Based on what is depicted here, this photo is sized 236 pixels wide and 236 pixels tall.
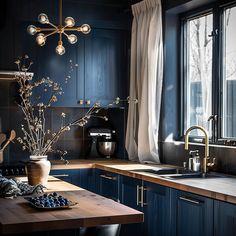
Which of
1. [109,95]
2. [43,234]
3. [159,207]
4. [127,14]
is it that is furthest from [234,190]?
[127,14]

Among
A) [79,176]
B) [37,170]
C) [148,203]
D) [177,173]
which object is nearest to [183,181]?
[148,203]

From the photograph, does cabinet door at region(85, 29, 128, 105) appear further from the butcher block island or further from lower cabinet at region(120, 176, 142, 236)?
the butcher block island

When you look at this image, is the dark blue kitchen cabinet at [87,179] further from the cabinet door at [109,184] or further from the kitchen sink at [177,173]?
the kitchen sink at [177,173]

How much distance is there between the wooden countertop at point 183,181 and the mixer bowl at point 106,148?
48 cm

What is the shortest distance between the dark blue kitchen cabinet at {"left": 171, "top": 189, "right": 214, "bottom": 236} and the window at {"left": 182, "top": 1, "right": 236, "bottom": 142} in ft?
3.43

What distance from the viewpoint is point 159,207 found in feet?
14.3

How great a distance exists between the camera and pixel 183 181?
4105 millimetres

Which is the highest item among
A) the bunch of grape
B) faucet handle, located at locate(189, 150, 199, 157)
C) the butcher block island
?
faucet handle, located at locate(189, 150, 199, 157)

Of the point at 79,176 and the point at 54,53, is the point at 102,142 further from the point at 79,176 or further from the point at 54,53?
the point at 54,53

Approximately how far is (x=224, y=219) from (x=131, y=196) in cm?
157

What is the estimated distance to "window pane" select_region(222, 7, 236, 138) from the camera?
4773 millimetres

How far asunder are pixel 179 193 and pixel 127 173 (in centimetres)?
97

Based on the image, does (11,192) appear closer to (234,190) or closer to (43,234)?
(43,234)

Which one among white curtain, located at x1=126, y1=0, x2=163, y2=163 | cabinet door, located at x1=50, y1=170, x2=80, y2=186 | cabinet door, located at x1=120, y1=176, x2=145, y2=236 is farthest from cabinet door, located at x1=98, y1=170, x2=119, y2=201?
white curtain, located at x1=126, y1=0, x2=163, y2=163
